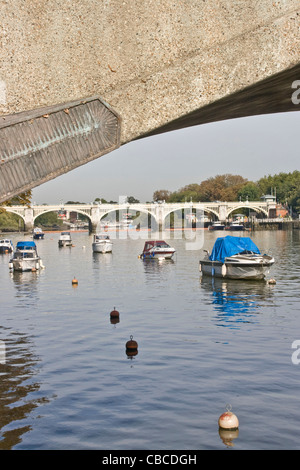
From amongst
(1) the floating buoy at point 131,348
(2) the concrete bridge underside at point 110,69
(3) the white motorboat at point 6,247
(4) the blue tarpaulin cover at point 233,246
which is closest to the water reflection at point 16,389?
(1) the floating buoy at point 131,348

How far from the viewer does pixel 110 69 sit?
5.84m

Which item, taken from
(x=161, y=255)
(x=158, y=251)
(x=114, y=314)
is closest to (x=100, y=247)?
(x=158, y=251)

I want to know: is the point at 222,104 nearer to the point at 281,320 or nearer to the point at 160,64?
the point at 160,64

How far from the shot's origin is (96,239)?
10306 centimetres

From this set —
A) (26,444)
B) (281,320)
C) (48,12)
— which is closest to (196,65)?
(48,12)

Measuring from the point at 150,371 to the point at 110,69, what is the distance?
62.1 feet

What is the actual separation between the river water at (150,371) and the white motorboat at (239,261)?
19.7 feet

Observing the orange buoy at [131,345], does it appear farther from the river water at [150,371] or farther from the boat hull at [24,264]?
the boat hull at [24,264]

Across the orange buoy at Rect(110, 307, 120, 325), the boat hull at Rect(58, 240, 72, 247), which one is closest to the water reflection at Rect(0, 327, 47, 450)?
the orange buoy at Rect(110, 307, 120, 325)

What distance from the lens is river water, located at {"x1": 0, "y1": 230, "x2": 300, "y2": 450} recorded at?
1691cm

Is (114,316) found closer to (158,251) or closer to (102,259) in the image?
(158,251)

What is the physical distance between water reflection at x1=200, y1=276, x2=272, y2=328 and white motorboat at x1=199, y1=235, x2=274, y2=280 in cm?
74

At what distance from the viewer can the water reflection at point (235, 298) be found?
1394 inches

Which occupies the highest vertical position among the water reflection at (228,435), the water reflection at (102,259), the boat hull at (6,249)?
the boat hull at (6,249)
